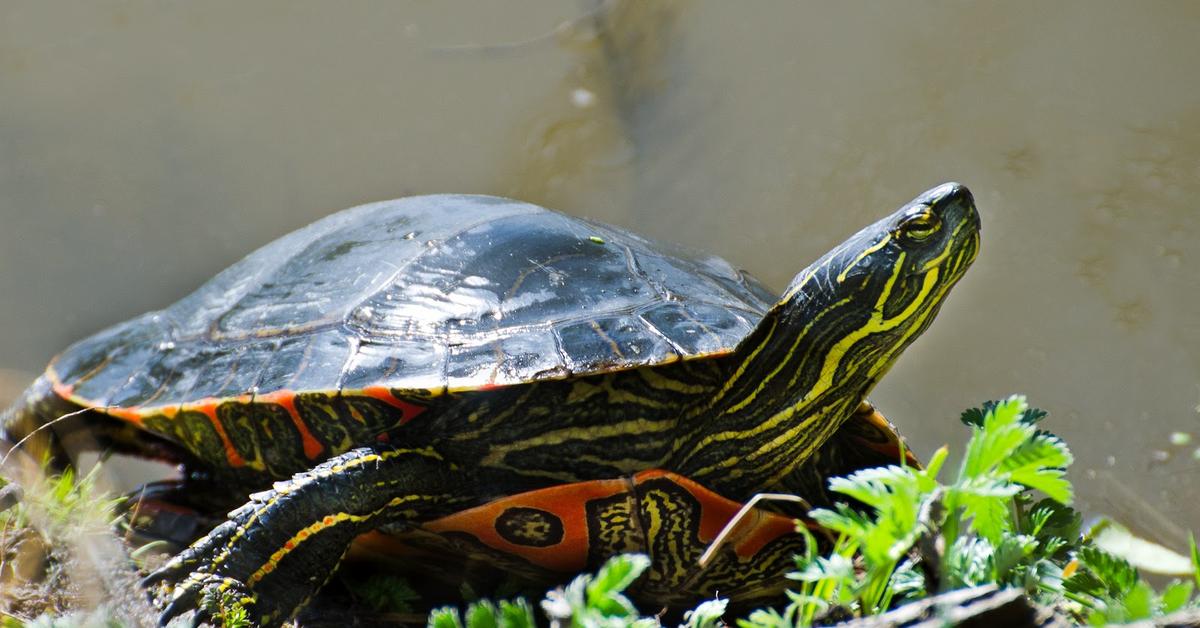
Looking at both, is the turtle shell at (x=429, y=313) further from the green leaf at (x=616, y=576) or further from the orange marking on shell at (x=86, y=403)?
the green leaf at (x=616, y=576)

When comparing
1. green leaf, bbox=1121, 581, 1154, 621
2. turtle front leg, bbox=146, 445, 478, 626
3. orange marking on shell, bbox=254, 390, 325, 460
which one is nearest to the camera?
green leaf, bbox=1121, 581, 1154, 621

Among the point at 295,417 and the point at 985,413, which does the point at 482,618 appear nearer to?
the point at 985,413

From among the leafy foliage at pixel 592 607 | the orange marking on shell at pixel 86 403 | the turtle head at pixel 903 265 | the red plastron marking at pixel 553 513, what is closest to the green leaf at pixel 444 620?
the leafy foliage at pixel 592 607

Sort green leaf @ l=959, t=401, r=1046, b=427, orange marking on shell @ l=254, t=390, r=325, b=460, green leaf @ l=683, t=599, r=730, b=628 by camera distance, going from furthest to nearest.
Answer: orange marking on shell @ l=254, t=390, r=325, b=460 < green leaf @ l=959, t=401, r=1046, b=427 < green leaf @ l=683, t=599, r=730, b=628

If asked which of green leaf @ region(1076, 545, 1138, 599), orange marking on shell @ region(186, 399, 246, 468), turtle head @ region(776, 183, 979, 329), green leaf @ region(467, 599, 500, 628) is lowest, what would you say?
orange marking on shell @ region(186, 399, 246, 468)

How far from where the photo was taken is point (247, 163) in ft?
23.4

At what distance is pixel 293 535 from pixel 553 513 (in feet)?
2.12

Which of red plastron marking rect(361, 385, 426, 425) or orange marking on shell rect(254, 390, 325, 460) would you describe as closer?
red plastron marking rect(361, 385, 426, 425)

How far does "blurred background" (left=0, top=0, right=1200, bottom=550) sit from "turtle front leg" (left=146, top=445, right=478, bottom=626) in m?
3.77

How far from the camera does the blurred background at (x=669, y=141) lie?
19.4 ft

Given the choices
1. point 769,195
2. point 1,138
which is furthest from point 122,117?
point 769,195

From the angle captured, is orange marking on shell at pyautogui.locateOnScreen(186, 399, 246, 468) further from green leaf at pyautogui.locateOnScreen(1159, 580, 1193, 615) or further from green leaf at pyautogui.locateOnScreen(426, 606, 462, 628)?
green leaf at pyautogui.locateOnScreen(1159, 580, 1193, 615)

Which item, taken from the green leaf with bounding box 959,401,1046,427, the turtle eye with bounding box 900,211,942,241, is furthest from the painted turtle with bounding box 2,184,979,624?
the green leaf with bounding box 959,401,1046,427

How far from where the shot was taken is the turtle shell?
257 centimetres
